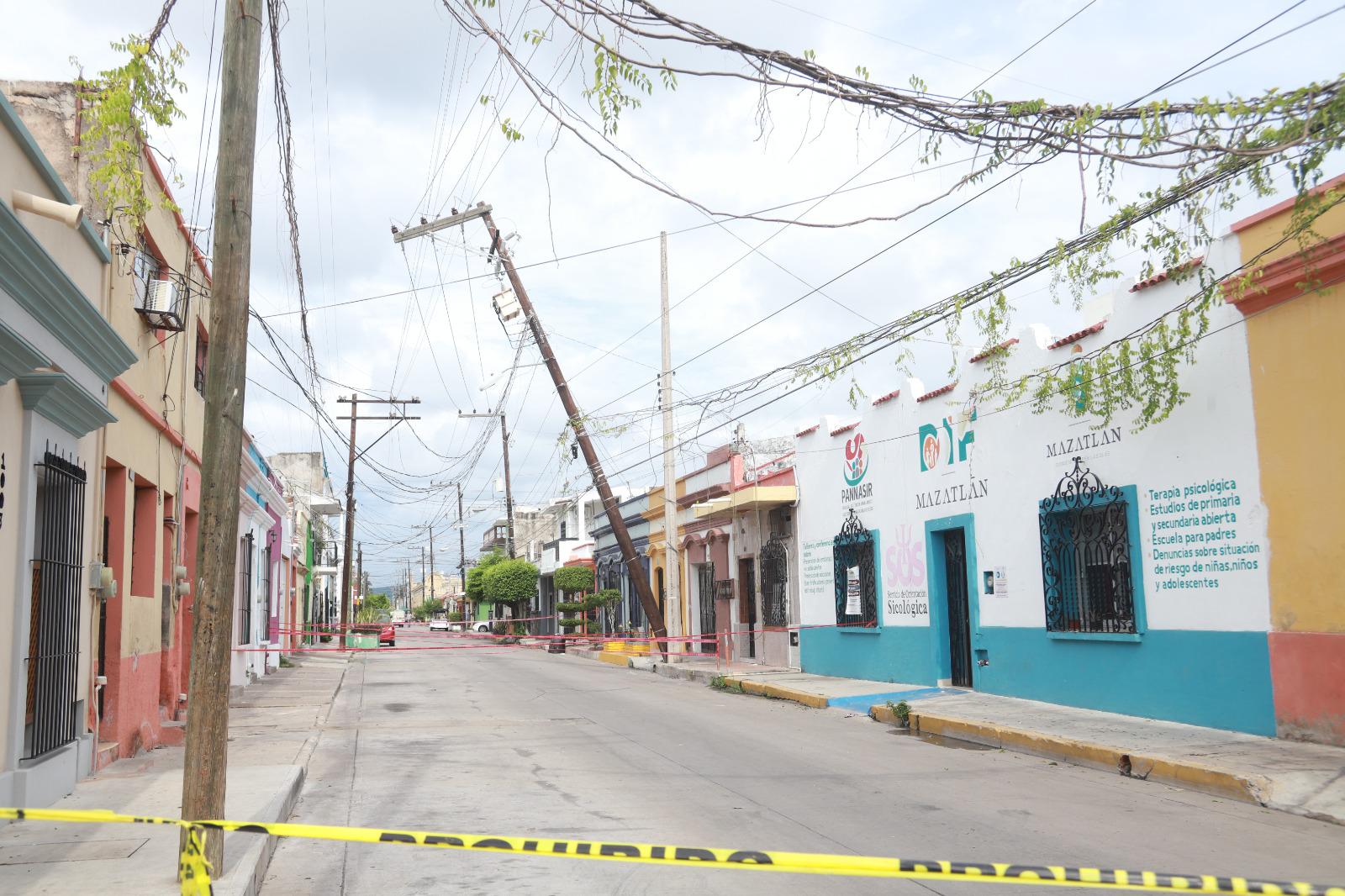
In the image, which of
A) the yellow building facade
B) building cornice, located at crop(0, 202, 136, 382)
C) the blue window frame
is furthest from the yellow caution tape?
the blue window frame

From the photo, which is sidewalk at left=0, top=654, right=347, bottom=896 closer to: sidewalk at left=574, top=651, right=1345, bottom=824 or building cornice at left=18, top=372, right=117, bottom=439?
building cornice at left=18, top=372, right=117, bottom=439

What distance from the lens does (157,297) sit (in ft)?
38.9

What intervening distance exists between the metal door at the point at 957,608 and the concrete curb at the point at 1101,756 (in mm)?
2974

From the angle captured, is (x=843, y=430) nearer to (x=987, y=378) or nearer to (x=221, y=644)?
(x=987, y=378)

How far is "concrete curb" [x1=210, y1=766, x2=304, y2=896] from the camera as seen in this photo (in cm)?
→ 591

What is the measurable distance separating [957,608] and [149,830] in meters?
12.7

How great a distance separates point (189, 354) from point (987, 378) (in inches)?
446

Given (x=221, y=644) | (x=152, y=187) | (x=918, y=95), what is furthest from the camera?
(x=152, y=187)

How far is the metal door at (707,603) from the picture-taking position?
29.6 meters

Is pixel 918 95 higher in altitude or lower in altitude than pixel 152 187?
lower

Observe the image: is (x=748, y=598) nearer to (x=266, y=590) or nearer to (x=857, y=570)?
(x=857, y=570)

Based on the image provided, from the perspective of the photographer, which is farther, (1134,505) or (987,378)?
(987,378)

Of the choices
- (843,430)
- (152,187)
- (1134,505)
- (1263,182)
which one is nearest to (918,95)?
(1263,182)

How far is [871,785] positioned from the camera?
9672 millimetres
